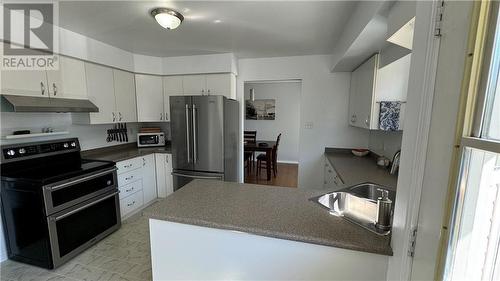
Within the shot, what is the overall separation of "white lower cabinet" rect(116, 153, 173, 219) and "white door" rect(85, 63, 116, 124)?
681 millimetres

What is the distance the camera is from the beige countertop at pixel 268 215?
3.21ft

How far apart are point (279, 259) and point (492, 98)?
1005 millimetres

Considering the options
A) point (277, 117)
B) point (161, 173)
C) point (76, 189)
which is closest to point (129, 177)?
point (161, 173)

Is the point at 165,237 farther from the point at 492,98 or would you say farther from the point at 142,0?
the point at 142,0

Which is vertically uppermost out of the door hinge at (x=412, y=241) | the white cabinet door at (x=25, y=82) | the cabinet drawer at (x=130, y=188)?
the white cabinet door at (x=25, y=82)

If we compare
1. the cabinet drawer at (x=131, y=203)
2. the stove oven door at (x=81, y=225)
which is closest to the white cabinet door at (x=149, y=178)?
the cabinet drawer at (x=131, y=203)

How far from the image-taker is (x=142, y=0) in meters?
1.72

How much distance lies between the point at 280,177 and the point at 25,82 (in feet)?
14.3

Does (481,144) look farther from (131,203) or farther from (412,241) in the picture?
(131,203)

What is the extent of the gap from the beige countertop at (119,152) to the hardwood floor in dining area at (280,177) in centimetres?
205

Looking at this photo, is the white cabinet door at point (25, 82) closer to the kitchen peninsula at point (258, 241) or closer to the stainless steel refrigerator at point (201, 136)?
the stainless steel refrigerator at point (201, 136)

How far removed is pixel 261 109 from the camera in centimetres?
620

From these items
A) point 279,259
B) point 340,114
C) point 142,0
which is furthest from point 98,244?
point 340,114

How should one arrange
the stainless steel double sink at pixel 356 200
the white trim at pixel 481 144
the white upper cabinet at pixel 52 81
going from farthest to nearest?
the white upper cabinet at pixel 52 81, the stainless steel double sink at pixel 356 200, the white trim at pixel 481 144
